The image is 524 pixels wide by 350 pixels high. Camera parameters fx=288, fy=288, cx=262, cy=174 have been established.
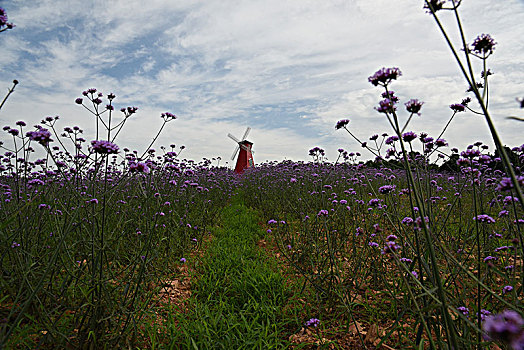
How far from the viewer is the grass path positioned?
2482 millimetres

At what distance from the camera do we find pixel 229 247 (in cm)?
495

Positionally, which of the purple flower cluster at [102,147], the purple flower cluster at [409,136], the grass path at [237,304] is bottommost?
the grass path at [237,304]

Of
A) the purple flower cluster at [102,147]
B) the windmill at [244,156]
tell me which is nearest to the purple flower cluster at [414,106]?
the purple flower cluster at [102,147]

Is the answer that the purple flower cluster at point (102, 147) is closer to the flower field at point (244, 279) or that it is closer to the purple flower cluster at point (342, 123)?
the flower field at point (244, 279)

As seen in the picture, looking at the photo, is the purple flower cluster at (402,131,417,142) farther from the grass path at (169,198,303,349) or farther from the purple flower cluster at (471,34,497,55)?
the grass path at (169,198,303,349)

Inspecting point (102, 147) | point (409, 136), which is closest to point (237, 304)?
point (102, 147)

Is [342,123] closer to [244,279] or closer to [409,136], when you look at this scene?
[409,136]

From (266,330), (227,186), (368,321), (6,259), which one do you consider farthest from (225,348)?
(227,186)

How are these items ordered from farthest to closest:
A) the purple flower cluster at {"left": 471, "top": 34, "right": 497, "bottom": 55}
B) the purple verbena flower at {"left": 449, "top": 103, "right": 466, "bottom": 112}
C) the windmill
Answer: the windmill → the purple verbena flower at {"left": 449, "top": 103, "right": 466, "bottom": 112} → the purple flower cluster at {"left": 471, "top": 34, "right": 497, "bottom": 55}

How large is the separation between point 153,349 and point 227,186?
8.82 metres

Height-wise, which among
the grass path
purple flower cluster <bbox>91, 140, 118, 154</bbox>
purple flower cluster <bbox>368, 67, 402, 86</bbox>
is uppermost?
purple flower cluster <bbox>368, 67, 402, 86</bbox>

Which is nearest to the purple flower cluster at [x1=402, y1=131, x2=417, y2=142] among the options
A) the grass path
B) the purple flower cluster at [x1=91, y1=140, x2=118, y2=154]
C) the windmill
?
the grass path

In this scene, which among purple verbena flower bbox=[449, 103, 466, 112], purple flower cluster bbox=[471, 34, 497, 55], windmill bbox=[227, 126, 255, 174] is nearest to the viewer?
purple flower cluster bbox=[471, 34, 497, 55]

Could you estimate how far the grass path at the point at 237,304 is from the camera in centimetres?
248
